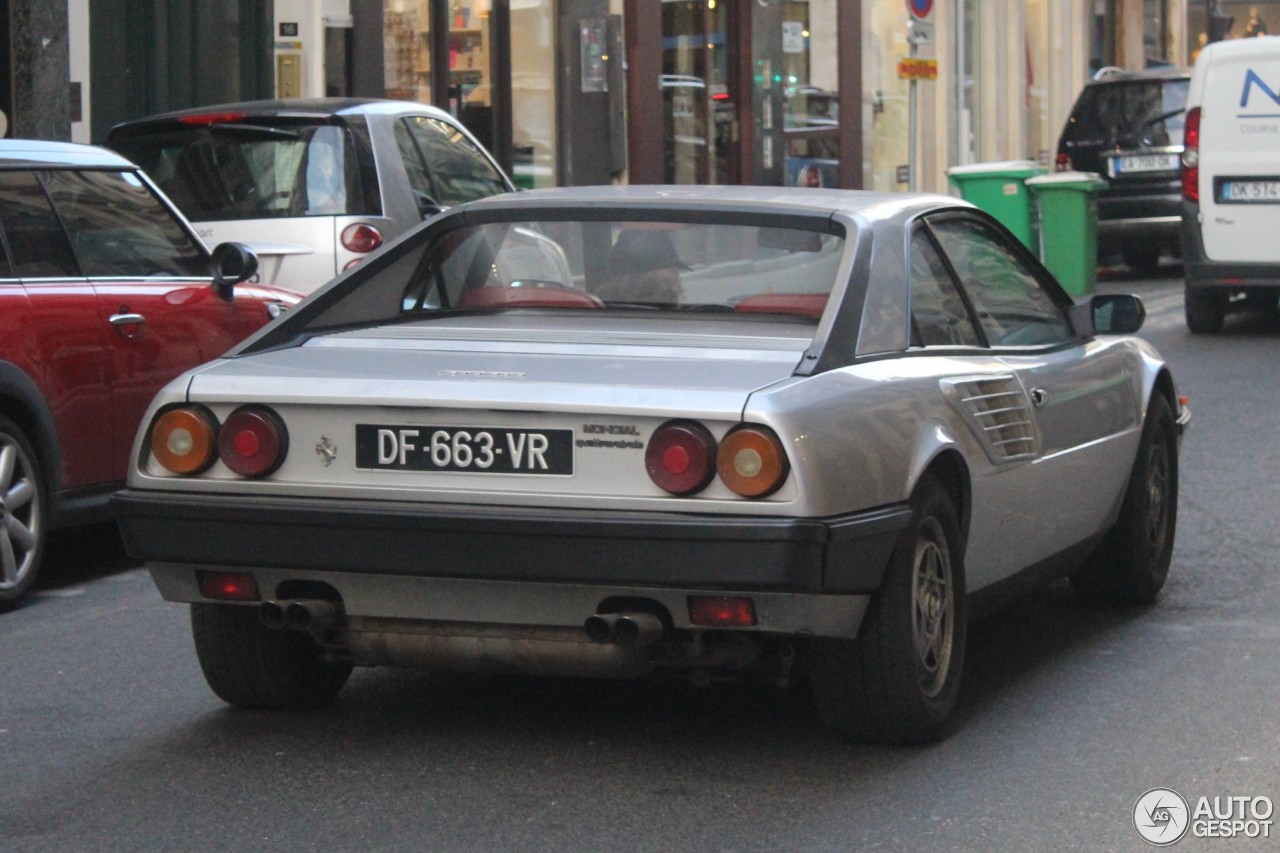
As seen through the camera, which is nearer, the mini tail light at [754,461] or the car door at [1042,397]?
the mini tail light at [754,461]

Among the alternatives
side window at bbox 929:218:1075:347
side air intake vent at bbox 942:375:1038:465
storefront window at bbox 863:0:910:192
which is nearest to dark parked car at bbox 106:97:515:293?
side window at bbox 929:218:1075:347

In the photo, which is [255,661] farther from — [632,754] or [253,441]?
[632,754]

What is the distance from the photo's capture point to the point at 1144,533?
7.11m

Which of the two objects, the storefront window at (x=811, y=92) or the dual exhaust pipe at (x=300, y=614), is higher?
the storefront window at (x=811, y=92)

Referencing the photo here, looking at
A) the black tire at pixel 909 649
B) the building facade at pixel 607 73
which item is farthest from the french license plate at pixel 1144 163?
the black tire at pixel 909 649

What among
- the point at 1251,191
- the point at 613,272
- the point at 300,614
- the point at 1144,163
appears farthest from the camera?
the point at 1144,163

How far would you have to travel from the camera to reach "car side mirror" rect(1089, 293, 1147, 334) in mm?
6930

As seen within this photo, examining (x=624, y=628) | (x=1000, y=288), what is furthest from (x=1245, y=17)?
(x=624, y=628)

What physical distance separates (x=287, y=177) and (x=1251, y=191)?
8.57 meters

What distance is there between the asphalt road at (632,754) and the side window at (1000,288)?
90 centimetres

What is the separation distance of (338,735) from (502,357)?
102cm

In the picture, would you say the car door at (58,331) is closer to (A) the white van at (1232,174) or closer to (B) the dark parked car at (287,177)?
(B) the dark parked car at (287,177)

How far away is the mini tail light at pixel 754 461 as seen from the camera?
484 cm

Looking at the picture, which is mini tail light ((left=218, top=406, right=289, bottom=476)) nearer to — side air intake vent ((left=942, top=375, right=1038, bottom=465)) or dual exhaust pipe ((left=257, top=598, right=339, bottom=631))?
dual exhaust pipe ((left=257, top=598, right=339, bottom=631))
